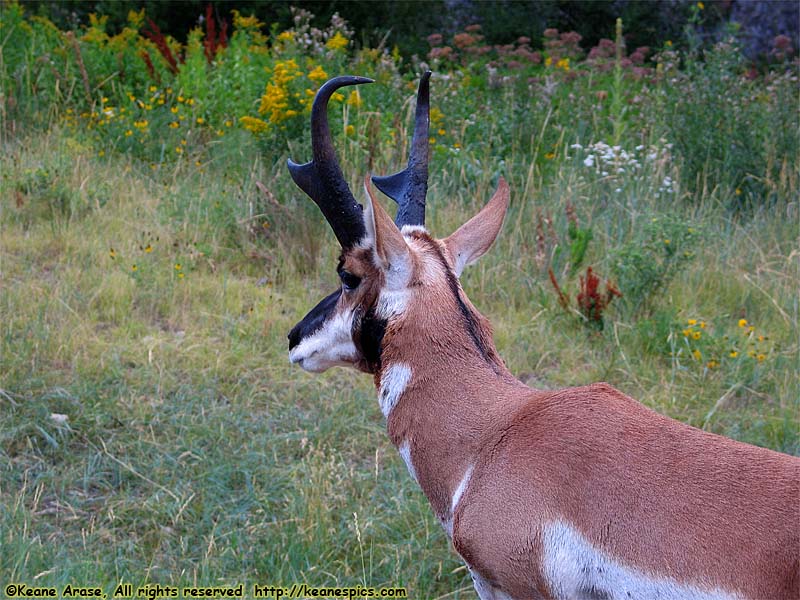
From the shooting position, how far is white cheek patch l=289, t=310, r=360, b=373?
2990mm

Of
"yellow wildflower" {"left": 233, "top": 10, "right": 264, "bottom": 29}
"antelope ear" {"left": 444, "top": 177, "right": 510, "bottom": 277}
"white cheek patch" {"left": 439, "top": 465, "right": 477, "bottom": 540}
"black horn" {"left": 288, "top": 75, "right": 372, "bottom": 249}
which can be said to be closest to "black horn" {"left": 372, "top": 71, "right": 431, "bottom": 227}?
"antelope ear" {"left": 444, "top": 177, "right": 510, "bottom": 277}

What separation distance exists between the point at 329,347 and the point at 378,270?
1.18 feet

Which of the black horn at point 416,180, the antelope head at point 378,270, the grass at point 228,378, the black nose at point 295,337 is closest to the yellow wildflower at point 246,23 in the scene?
the grass at point 228,378

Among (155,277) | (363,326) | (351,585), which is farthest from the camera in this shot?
(155,277)

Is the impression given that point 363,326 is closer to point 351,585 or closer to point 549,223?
point 351,585

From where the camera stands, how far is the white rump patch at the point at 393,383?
2.79 meters

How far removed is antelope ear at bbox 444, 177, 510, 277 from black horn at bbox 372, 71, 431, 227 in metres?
0.14

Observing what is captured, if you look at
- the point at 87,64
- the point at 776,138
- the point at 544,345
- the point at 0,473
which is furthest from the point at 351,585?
the point at 87,64

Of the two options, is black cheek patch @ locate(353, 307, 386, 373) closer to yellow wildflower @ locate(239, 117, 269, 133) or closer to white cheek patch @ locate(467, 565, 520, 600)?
white cheek patch @ locate(467, 565, 520, 600)

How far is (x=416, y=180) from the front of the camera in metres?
3.22

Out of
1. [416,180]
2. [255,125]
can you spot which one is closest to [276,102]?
[255,125]

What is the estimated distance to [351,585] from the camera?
381 centimetres

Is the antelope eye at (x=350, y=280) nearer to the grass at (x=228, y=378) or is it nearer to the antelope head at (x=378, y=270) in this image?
the antelope head at (x=378, y=270)

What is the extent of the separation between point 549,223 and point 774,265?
1565mm
